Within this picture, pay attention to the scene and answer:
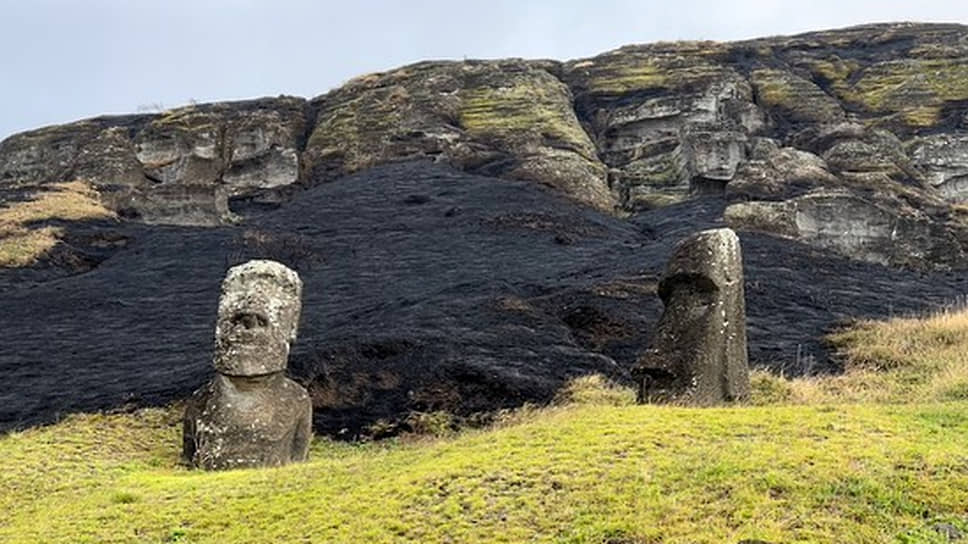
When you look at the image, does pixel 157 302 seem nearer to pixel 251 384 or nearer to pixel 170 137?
pixel 251 384

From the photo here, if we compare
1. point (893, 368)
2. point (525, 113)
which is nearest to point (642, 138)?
point (525, 113)

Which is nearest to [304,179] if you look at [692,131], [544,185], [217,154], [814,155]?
[217,154]

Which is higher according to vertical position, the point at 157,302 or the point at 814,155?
the point at 814,155

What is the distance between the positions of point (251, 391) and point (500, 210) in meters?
22.0

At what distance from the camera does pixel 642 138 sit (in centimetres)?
5378

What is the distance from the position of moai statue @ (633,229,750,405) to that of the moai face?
5.42 meters

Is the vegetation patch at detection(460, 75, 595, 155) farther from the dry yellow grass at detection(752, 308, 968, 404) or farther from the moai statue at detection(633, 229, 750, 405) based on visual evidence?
the moai statue at detection(633, 229, 750, 405)

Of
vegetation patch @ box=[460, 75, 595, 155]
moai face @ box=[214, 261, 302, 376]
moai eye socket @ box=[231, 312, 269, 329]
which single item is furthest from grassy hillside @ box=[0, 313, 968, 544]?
vegetation patch @ box=[460, 75, 595, 155]

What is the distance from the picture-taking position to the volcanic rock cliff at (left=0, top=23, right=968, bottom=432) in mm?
22938

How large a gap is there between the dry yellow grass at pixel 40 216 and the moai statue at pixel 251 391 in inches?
809

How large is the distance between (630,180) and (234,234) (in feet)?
62.2

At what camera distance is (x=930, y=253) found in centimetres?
3450

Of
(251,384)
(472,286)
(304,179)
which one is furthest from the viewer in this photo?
(304,179)

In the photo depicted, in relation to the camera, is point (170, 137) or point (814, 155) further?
point (170, 137)
